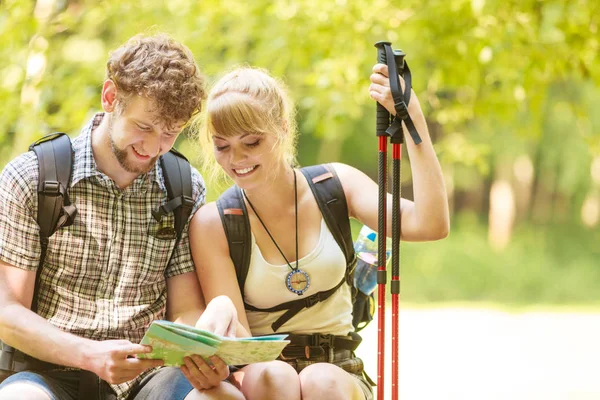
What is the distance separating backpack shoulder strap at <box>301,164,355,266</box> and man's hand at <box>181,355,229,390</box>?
758 mm

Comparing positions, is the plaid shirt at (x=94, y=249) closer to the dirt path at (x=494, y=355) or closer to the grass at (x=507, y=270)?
the dirt path at (x=494, y=355)

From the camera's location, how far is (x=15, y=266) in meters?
2.85


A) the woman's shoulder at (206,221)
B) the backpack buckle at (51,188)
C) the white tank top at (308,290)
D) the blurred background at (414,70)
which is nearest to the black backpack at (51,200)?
the backpack buckle at (51,188)

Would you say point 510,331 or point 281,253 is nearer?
point 281,253

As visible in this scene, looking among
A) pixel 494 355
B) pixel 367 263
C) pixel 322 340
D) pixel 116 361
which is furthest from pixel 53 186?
pixel 494 355

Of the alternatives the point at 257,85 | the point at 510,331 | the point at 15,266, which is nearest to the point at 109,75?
the point at 257,85

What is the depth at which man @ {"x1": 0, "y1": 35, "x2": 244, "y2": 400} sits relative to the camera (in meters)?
2.79

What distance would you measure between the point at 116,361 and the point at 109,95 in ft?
3.05

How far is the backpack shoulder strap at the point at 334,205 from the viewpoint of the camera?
321 centimetres

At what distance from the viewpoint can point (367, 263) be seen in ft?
11.1

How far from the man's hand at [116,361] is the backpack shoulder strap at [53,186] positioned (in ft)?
1.50

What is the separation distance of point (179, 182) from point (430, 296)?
10.9m

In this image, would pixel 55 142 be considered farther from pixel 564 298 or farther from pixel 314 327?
pixel 564 298

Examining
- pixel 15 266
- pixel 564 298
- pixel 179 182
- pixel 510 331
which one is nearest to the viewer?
pixel 15 266
